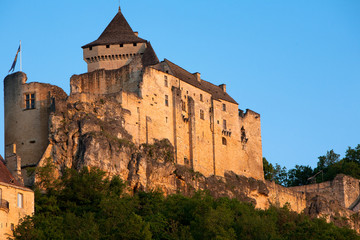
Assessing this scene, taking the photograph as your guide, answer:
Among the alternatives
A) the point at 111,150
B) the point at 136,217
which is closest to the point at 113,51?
the point at 111,150

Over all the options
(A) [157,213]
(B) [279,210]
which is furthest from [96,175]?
(B) [279,210]

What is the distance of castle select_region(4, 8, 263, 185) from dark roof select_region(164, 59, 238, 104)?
13 centimetres

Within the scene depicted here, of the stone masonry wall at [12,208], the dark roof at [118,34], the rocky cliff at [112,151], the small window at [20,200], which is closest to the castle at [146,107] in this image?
the dark roof at [118,34]

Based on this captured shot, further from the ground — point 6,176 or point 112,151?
point 112,151

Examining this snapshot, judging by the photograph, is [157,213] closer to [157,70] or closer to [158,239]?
[158,239]

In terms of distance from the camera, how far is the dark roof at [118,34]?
81938 mm

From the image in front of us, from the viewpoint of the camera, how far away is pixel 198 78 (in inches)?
3376

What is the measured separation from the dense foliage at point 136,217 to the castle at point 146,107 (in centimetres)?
329

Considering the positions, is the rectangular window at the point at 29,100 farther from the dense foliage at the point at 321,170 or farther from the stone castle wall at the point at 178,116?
the dense foliage at the point at 321,170

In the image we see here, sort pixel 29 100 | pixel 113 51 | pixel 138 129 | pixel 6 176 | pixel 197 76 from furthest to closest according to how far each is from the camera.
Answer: pixel 197 76
pixel 113 51
pixel 138 129
pixel 29 100
pixel 6 176

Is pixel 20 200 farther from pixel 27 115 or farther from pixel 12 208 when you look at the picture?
pixel 27 115

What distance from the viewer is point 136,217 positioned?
61031 millimetres

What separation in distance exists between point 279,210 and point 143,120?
45.3 ft

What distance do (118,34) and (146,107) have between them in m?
10.8
